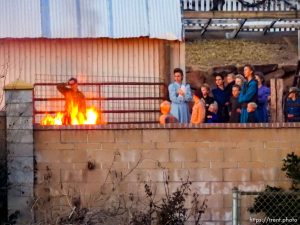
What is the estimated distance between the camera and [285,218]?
48.0 ft

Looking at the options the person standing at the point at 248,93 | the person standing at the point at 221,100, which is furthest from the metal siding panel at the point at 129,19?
the person standing at the point at 248,93

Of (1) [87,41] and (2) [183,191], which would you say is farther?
(1) [87,41]

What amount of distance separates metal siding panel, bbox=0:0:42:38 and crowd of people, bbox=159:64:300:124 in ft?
10.5

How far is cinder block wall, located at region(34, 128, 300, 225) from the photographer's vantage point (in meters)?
15.8

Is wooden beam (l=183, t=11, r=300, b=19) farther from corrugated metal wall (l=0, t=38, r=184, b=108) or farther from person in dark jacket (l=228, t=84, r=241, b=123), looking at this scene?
person in dark jacket (l=228, t=84, r=241, b=123)

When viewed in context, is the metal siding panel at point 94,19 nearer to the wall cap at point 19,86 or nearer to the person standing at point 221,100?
the person standing at point 221,100

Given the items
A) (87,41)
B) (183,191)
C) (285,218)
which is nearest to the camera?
(285,218)

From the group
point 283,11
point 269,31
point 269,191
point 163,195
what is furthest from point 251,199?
point 269,31

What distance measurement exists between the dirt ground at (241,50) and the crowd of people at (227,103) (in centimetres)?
1129

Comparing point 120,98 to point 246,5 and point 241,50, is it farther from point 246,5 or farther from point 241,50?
point 241,50

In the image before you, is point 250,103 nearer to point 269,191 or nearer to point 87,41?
point 269,191

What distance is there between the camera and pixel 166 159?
15.8 meters

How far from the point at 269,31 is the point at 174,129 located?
14.2 meters

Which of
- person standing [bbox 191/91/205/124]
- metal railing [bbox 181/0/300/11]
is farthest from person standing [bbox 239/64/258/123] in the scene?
metal railing [bbox 181/0/300/11]
